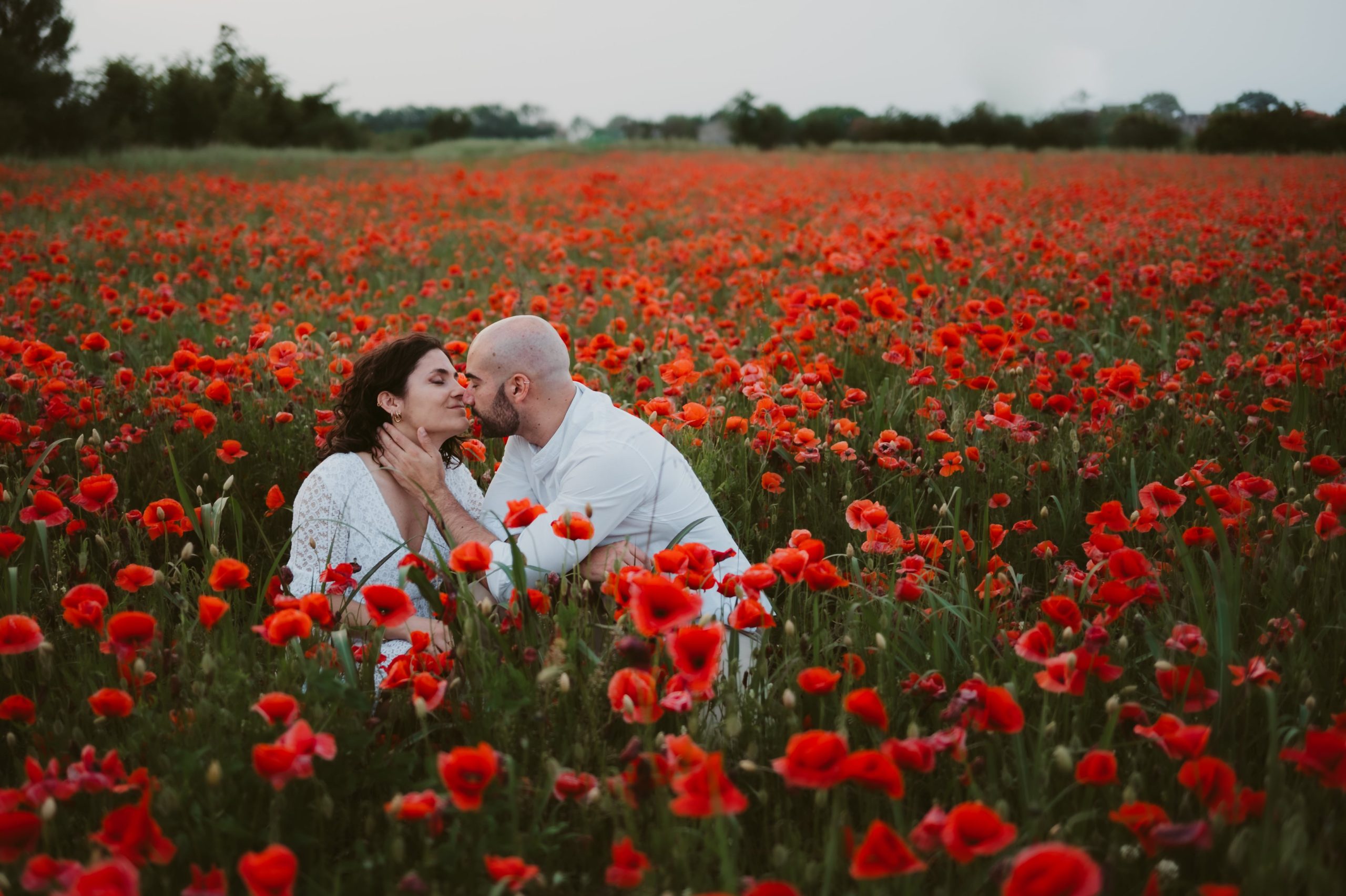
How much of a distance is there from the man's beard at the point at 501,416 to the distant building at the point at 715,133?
3879cm

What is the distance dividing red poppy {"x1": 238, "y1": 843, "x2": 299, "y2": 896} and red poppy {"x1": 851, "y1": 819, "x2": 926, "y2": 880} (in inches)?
30.2

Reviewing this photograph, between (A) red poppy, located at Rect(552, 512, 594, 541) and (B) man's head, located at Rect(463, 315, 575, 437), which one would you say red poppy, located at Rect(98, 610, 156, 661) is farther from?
(B) man's head, located at Rect(463, 315, 575, 437)

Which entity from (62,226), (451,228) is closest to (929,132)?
(451,228)

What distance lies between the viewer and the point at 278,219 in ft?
33.2

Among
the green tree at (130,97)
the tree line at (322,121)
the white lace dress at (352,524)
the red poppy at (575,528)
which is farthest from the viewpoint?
the green tree at (130,97)

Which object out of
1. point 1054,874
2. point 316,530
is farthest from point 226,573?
point 1054,874

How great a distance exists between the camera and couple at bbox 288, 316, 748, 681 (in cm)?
284

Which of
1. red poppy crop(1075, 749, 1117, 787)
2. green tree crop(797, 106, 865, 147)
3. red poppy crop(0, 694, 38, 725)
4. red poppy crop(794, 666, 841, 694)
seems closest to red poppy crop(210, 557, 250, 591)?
red poppy crop(0, 694, 38, 725)

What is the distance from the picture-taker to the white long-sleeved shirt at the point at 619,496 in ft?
9.00

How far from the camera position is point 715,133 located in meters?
48.8

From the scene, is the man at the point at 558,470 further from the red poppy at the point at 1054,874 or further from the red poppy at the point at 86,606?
the red poppy at the point at 1054,874

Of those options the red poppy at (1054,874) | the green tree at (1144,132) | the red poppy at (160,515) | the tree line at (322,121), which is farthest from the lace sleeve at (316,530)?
the green tree at (1144,132)

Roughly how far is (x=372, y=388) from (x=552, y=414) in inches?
26.5

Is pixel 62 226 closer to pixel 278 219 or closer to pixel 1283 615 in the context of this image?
pixel 278 219
